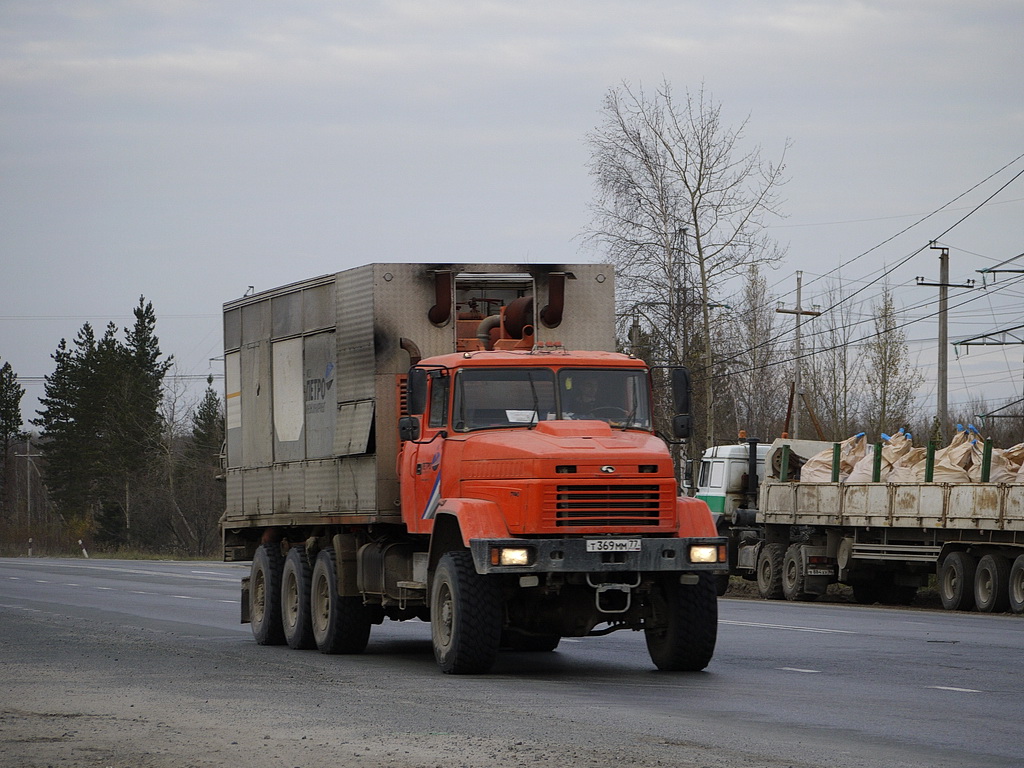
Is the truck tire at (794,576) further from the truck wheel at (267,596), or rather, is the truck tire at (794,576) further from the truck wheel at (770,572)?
the truck wheel at (267,596)

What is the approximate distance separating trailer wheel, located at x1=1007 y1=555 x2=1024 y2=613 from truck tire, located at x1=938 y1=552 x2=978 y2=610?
110 cm

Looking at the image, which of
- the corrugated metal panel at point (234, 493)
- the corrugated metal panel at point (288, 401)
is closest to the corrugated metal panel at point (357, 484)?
the corrugated metal panel at point (288, 401)

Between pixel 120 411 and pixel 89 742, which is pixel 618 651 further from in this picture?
pixel 120 411

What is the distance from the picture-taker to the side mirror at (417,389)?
15.1 meters

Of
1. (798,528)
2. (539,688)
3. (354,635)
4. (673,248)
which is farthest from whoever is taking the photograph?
(673,248)

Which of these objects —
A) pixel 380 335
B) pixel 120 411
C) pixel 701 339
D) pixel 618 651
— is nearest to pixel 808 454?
pixel 701 339

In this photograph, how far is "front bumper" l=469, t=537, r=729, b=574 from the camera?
44.1ft

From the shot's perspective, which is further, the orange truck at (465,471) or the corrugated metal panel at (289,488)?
the corrugated metal panel at (289,488)

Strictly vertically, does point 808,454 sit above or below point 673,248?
below

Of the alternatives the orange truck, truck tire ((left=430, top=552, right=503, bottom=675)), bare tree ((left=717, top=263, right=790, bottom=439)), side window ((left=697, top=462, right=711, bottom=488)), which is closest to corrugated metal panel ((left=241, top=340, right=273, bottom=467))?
the orange truck

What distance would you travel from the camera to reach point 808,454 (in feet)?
111

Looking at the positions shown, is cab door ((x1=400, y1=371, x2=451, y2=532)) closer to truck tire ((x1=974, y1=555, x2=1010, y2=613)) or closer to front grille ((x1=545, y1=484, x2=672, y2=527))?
front grille ((x1=545, y1=484, x2=672, y2=527))

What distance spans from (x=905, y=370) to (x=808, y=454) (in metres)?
39.1

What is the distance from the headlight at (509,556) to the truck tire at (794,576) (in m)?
19.5
